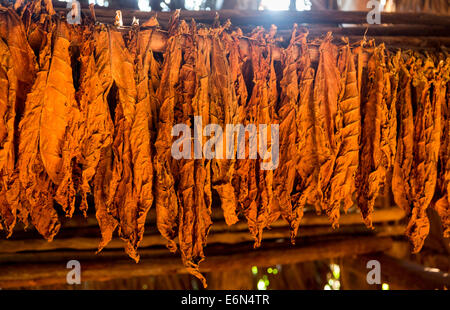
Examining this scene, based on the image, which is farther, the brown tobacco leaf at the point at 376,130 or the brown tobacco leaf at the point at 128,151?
the brown tobacco leaf at the point at 376,130

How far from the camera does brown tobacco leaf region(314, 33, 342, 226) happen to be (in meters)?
1.21

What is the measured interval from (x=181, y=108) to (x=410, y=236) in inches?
45.4

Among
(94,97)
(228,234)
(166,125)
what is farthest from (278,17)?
(228,234)

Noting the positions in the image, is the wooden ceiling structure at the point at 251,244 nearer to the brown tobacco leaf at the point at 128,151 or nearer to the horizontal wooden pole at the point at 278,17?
the horizontal wooden pole at the point at 278,17

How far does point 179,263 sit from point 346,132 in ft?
5.51

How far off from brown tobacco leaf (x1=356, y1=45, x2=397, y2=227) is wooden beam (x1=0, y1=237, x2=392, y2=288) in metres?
1.38

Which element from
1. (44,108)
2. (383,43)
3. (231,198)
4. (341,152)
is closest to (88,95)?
(44,108)

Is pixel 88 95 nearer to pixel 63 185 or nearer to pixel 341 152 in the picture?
pixel 63 185

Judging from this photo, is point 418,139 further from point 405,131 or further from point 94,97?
point 94,97

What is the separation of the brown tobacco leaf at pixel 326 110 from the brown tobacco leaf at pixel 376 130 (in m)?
0.15

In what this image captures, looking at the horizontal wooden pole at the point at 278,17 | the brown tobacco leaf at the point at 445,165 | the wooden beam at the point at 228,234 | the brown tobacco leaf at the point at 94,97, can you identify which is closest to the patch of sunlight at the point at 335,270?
the wooden beam at the point at 228,234

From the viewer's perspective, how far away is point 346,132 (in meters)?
1.23

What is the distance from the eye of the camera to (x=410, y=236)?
1387 mm

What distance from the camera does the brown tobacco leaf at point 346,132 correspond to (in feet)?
4.01
